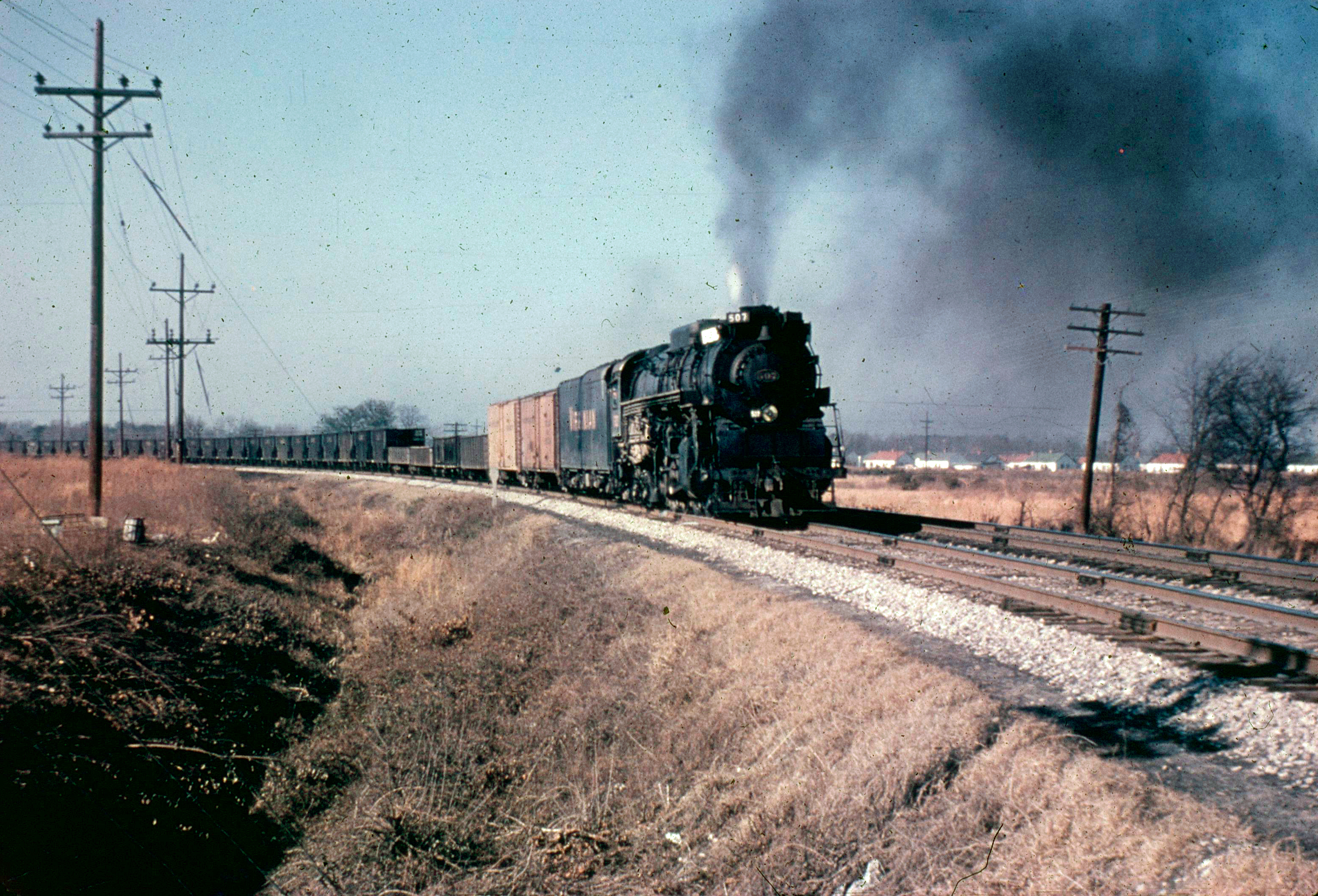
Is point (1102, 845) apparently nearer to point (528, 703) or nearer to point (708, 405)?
point (528, 703)

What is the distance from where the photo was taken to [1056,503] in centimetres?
3062

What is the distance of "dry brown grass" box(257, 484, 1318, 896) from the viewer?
398 cm

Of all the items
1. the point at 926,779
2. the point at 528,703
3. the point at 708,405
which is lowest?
the point at 528,703

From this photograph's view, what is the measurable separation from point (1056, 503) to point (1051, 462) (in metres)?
84.9

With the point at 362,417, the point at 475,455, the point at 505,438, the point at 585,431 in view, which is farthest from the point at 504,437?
the point at 362,417

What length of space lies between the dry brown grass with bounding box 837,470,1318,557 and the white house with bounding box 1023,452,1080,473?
49950 mm

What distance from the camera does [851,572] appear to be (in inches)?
416

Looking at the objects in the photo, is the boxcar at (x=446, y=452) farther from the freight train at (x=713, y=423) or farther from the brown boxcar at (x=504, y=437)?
the freight train at (x=713, y=423)

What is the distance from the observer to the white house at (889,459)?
385 feet

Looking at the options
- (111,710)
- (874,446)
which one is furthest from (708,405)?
(874,446)

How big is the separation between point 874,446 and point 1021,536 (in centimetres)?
15498

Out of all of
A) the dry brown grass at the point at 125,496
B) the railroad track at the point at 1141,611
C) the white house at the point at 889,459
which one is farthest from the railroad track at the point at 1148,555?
the white house at the point at 889,459

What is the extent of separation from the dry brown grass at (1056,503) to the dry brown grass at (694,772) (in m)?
14.3

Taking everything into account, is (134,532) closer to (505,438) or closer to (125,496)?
(125,496)
